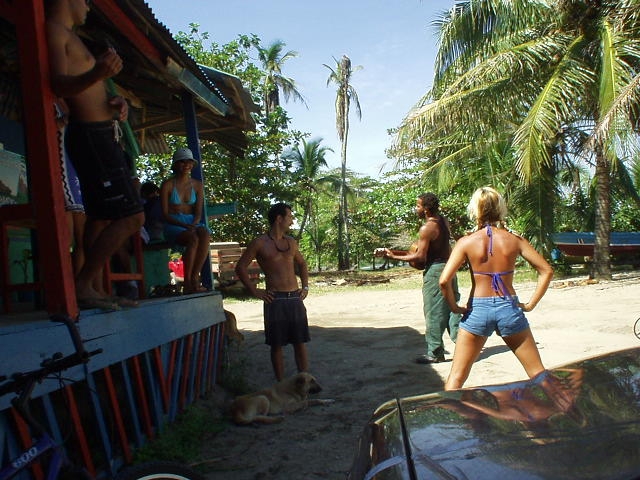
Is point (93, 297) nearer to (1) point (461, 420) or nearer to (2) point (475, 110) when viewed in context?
(1) point (461, 420)

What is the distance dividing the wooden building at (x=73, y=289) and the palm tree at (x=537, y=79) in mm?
8854

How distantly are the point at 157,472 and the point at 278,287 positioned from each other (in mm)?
3590

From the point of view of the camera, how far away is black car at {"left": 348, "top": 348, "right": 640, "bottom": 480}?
1.47 metres

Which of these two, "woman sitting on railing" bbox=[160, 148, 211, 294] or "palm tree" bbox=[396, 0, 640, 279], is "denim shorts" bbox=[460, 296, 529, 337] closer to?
"woman sitting on railing" bbox=[160, 148, 211, 294]

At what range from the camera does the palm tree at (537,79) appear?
13.2 metres

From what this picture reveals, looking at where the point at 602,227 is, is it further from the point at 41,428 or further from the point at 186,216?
the point at 41,428

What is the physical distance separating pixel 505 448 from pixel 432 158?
2237 cm

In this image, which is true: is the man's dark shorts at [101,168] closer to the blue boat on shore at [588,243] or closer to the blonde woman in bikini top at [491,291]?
the blonde woman in bikini top at [491,291]

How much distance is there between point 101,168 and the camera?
3127 mm

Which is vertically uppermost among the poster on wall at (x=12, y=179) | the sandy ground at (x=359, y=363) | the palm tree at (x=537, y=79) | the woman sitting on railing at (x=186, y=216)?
the palm tree at (x=537, y=79)

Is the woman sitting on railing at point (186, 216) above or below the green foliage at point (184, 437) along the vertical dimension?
above

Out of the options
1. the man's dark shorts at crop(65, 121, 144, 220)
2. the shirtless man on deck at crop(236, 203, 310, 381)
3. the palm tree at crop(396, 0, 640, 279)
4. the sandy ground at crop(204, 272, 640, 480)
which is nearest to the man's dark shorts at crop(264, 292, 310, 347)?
the shirtless man on deck at crop(236, 203, 310, 381)

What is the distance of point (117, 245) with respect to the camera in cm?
332

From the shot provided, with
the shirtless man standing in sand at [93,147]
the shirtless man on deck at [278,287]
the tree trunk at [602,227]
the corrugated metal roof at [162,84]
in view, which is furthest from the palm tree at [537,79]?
the shirtless man standing in sand at [93,147]
